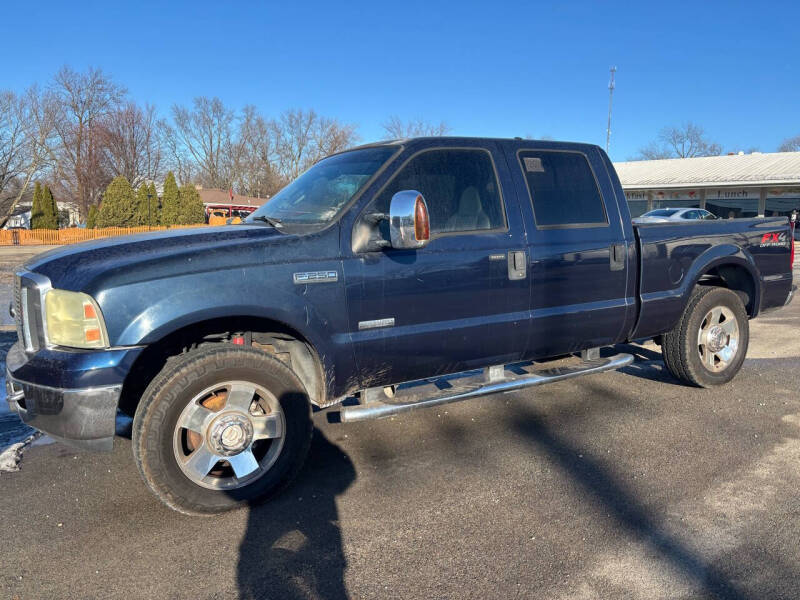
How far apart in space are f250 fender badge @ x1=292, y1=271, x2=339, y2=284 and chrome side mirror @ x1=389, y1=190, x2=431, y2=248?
0.40m

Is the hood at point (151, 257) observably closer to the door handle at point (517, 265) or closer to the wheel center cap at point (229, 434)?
the wheel center cap at point (229, 434)

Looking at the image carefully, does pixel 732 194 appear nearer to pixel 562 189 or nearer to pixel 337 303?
pixel 562 189

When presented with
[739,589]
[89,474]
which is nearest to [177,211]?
[89,474]

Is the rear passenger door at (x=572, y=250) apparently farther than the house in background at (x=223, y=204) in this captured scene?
No

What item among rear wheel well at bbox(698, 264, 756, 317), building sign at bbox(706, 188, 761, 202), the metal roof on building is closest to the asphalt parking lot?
rear wheel well at bbox(698, 264, 756, 317)

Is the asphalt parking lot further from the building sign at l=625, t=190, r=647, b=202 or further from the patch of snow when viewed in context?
the building sign at l=625, t=190, r=647, b=202

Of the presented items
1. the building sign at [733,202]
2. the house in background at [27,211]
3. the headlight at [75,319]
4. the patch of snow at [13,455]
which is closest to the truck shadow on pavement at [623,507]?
the headlight at [75,319]

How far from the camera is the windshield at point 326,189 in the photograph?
3.81m

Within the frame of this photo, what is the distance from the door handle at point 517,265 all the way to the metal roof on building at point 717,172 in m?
29.1

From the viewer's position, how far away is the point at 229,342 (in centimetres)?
363

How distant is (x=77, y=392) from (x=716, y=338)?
490 centimetres

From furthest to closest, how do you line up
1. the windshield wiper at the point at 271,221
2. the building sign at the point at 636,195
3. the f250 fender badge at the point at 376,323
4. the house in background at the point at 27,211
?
the house in background at the point at 27,211 → the building sign at the point at 636,195 → the windshield wiper at the point at 271,221 → the f250 fender badge at the point at 376,323

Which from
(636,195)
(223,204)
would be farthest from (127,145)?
(636,195)

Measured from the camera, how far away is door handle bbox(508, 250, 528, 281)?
13.3 ft
